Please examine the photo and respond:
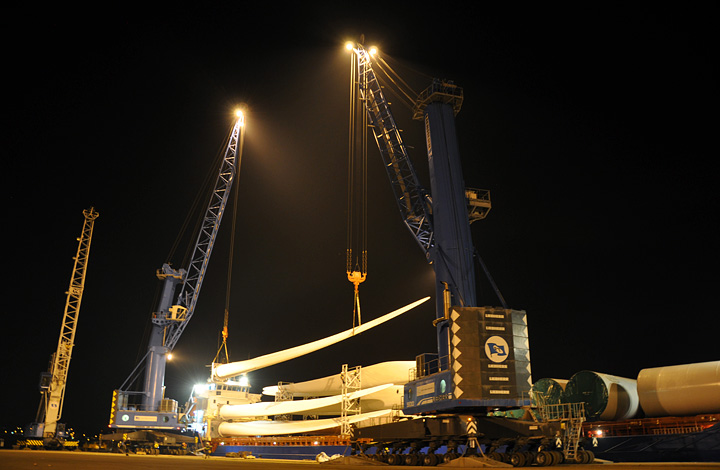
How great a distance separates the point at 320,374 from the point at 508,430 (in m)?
47.0

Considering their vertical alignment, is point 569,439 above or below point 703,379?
below

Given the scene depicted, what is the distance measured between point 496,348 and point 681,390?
10.4 metres

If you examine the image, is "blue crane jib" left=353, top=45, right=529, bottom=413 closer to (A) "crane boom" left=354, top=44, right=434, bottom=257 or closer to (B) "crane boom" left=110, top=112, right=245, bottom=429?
(A) "crane boom" left=354, top=44, right=434, bottom=257

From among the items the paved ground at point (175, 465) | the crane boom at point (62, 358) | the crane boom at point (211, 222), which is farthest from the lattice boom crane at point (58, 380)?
the paved ground at point (175, 465)

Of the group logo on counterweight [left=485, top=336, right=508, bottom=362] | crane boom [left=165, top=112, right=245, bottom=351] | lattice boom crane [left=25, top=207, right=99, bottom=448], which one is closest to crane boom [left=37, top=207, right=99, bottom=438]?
lattice boom crane [left=25, top=207, right=99, bottom=448]

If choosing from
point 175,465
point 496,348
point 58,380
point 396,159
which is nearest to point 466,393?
point 496,348

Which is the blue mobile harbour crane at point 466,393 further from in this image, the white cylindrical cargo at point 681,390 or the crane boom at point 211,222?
the crane boom at point 211,222

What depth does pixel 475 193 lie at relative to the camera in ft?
114

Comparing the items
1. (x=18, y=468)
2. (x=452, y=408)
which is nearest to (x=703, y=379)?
(x=452, y=408)

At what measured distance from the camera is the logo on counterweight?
74.4ft

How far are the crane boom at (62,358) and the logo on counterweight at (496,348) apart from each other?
53.8 m

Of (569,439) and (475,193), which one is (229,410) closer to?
(475,193)

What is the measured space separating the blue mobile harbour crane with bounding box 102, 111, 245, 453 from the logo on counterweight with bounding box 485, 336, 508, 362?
38.6 m

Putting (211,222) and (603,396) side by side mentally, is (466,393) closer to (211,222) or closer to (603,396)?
(603,396)
